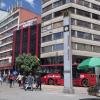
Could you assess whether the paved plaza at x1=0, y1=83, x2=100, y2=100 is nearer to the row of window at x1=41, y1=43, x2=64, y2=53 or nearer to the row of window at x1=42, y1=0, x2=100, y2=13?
the row of window at x1=41, y1=43, x2=64, y2=53

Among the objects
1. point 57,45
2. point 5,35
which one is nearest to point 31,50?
point 57,45

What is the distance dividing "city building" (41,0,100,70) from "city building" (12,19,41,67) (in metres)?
4.44

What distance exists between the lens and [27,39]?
281 feet

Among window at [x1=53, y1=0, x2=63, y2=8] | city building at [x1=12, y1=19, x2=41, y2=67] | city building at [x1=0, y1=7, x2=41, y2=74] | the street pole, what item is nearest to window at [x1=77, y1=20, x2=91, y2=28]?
window at [x1=53, y1=0, x2=63, y2=8]

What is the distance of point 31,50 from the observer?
273 ft

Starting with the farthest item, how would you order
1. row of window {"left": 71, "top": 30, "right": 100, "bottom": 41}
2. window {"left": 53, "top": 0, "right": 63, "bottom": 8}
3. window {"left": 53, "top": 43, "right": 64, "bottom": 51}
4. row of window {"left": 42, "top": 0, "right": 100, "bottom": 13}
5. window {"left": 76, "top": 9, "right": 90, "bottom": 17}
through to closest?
window {"left": 53, "top": 0, "right": 63, "bottom": 8}
row of window {"left": 42, "top": 0, "right": 100, "bottom": 13}
window {"left": 76, "top": 9, "right": 90, "bottom": 17}
row of window {"left": 71, "top": 30, "right": 100, "bottom": 41}
window {"left": 53, "top": 43, "right": 64, "bottom": 51}

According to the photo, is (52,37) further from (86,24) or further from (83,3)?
(83,3)

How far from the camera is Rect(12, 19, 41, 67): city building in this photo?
3187 inches

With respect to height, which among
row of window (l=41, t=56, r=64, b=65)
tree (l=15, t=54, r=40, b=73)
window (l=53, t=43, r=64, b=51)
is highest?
window (l=53, t=43, r=64, b=51)

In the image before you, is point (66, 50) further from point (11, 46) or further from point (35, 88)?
point (11, 46)

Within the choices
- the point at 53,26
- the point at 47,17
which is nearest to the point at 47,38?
the point at 53,26

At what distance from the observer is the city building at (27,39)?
8094 centimetres

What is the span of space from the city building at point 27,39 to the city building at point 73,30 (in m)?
4.44

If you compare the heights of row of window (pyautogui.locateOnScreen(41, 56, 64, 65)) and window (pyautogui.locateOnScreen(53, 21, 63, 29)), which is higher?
window (pyautogui.locateOnScreen(53, 21, 63, 29))
